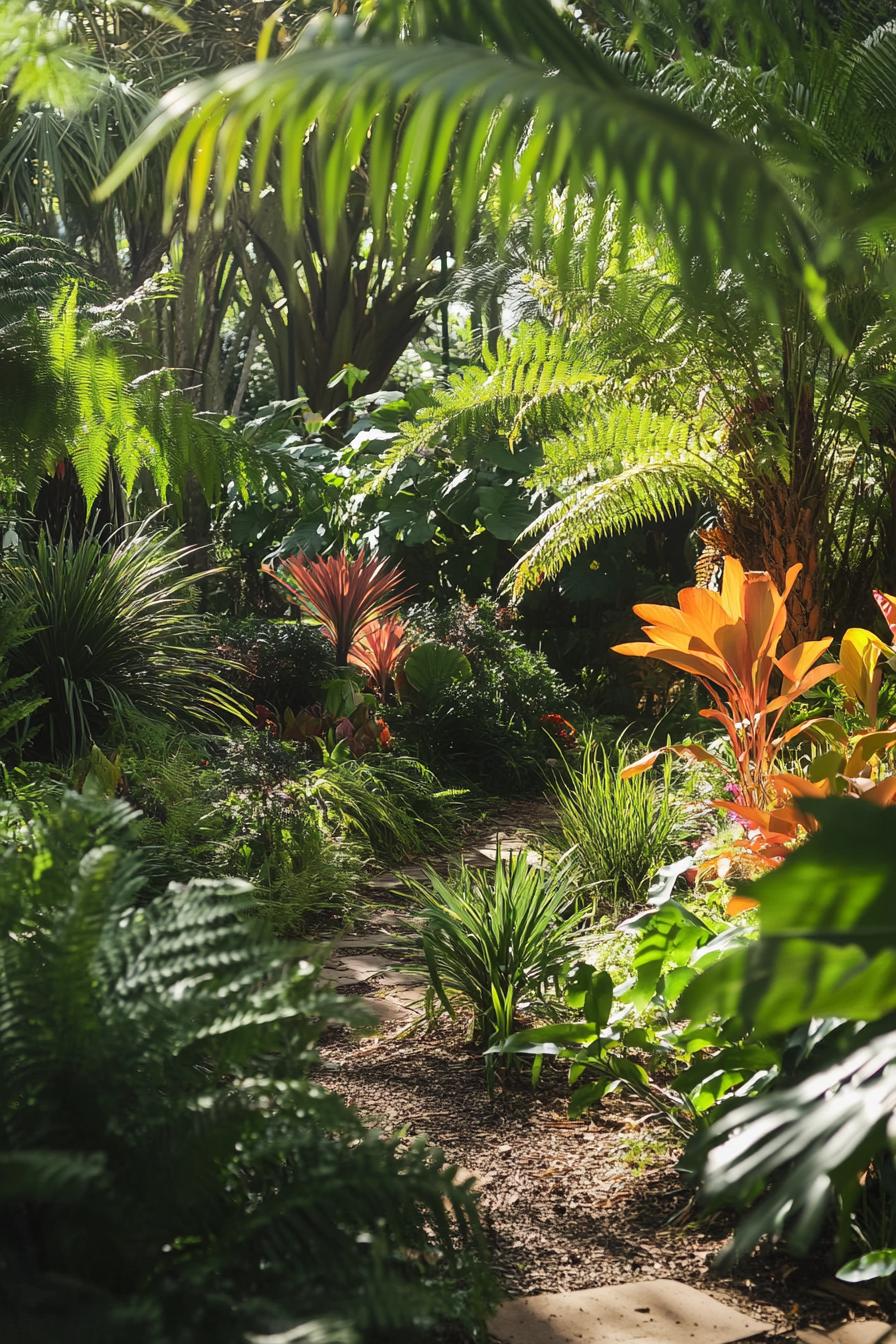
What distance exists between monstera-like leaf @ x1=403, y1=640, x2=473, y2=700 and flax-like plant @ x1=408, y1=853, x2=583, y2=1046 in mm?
3064

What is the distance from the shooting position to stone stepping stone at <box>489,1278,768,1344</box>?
68.1 inches

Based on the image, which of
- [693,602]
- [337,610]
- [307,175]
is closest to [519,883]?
[693,602]

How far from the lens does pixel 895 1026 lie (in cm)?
120

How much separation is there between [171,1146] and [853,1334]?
3.89ft

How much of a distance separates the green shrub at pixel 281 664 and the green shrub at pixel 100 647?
0.29 meters

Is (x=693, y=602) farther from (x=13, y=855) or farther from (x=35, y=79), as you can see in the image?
(x=13, y=855)

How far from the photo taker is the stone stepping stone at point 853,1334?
172cm

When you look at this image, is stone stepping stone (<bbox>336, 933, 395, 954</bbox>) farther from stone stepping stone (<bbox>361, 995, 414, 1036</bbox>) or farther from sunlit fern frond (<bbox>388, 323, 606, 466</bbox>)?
sunlit fern frond (<bbox>388, 323, 606, 466</bbox>)

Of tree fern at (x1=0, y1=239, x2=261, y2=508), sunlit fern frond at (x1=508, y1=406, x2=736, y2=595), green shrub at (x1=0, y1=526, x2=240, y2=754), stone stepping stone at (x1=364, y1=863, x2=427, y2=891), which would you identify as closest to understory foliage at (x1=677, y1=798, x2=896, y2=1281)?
tree fern at (x1=0, y1=239, x2=261, y2=508)

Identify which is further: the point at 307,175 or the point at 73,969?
the point at 307,175

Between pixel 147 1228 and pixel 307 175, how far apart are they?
41.2 feet

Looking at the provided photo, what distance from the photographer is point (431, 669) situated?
20.4ft

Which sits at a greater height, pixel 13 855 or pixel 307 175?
pixel 307 175

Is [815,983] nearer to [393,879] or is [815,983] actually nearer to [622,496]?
[393,879]
